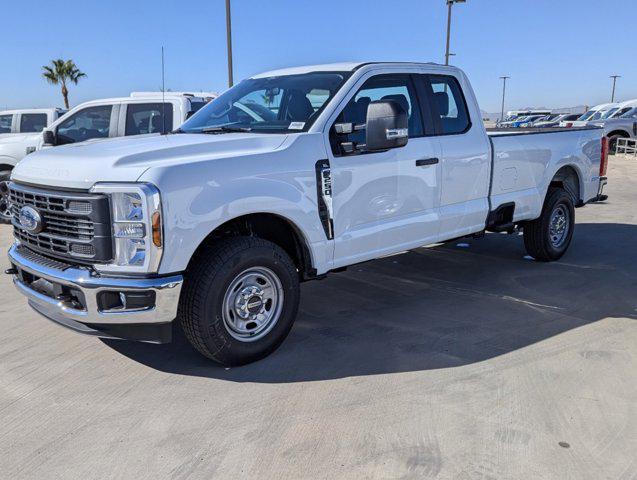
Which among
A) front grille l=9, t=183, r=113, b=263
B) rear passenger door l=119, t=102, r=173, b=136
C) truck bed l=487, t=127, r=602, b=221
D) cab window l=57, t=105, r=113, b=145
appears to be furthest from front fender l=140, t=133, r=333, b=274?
cab window l=57, t=105, r=113, b=145

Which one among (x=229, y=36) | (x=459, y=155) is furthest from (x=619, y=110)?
(x=459, y=155)

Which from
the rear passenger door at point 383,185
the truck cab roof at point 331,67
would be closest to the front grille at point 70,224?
the rear passenger door at point 383,185

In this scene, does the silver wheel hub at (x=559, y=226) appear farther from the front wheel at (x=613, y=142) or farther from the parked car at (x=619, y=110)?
the parked car at (x=619, y=110)

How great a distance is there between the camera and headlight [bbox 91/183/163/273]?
3205 mm

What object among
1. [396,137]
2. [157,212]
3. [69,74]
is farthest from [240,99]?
[69,74]

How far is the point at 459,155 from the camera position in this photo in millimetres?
5086

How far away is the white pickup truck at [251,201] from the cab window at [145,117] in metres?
3.93

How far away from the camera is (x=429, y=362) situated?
3926 millimetres

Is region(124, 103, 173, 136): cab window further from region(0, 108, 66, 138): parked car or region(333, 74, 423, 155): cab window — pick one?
region(333, 74, 423, 155): cab window

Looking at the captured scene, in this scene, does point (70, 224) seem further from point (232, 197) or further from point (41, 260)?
point (232, 197)

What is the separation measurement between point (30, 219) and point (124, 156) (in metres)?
0.87

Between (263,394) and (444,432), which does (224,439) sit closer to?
(263,394)

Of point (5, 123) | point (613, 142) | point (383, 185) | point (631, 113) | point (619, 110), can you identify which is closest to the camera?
point (383, 185)

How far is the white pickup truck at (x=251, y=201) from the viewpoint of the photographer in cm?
331
